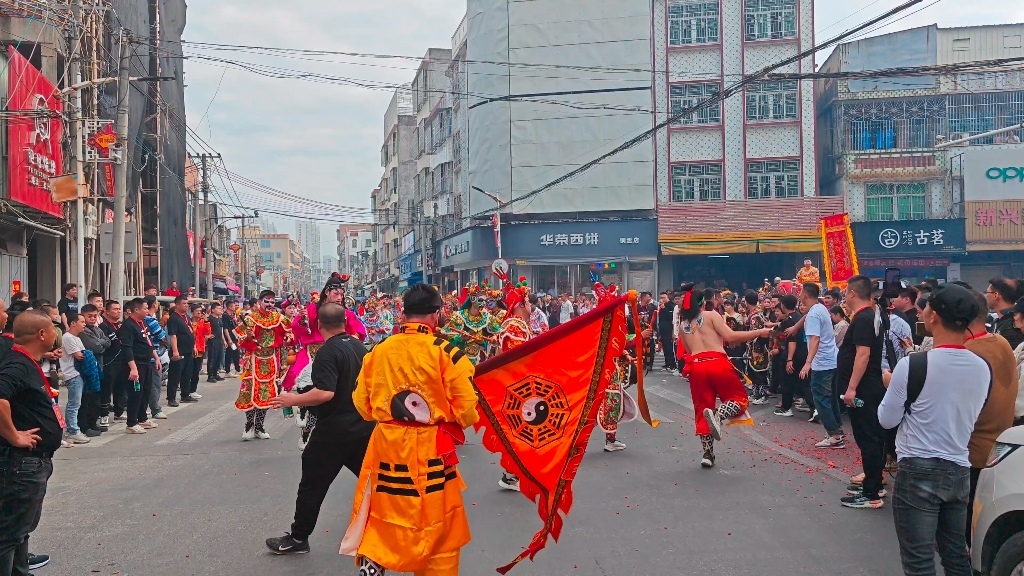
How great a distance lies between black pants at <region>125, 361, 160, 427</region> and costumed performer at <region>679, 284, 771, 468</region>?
Answer: 7.90 m

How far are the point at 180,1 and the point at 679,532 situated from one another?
32.3 metres

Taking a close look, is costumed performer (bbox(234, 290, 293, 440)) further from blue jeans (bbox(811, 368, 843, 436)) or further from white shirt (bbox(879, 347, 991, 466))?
white shirt (bbox(879, 347, 991, 466))

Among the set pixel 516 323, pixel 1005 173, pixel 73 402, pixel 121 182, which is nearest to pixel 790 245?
pixel 1005 173

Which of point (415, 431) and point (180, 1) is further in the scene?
point (180, 1)

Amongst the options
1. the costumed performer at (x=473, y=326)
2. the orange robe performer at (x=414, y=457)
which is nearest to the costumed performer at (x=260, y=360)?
the costumed performer at (x=473, y=326)

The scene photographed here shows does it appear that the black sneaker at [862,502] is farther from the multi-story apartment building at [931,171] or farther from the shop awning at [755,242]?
the shop awning at [755,242]

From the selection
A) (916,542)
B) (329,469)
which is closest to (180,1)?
(329,469)

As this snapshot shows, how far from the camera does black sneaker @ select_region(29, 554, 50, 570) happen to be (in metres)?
5.66

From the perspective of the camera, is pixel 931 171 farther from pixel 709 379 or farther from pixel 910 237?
pixel 709 379

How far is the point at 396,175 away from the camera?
7225 cm

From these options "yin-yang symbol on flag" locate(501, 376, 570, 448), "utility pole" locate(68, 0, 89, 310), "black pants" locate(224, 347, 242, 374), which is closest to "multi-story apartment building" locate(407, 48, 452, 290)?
"black pants" locate(224, 347, 242, 374)

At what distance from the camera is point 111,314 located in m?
12.1

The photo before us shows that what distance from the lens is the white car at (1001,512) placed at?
4050mm

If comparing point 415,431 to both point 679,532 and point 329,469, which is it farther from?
point 679,532
